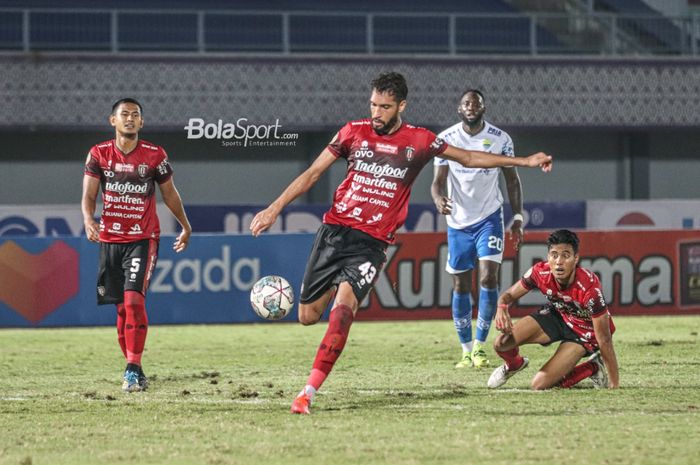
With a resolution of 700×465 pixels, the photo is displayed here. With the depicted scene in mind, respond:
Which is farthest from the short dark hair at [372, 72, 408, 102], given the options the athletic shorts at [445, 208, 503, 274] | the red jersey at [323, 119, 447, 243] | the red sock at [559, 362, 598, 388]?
the athletic shorts at [445, 208, 503, 274]

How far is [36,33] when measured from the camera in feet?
85.4

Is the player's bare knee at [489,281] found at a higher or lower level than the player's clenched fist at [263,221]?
lower

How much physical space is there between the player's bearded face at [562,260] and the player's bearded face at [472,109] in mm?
2707

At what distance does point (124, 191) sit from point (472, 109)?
130 inches

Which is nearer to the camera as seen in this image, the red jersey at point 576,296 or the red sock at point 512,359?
the red jersey at point 576,296

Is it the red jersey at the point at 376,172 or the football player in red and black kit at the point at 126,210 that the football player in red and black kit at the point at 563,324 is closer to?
the red jersey at the point at 376,172

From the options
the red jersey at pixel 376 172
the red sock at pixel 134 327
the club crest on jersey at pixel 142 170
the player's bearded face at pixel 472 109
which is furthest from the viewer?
the player's bearded face at pixel 472 109

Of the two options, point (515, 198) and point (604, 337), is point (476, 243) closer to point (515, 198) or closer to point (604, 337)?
point (515, 198)

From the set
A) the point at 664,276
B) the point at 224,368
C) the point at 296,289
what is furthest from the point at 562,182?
the point at 224,368

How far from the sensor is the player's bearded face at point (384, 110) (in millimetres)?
8352

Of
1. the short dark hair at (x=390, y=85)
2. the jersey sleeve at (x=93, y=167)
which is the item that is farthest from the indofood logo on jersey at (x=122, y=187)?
the short dark hair at (x=390, y=85)

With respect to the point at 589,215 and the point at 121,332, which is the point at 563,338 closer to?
the point at 121,332

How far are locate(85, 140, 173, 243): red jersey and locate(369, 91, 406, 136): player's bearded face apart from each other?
226cm

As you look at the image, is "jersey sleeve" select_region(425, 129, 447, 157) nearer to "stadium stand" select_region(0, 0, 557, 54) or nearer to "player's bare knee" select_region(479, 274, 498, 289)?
"player's bare knee" select_region(479, 274, 498, 289)
